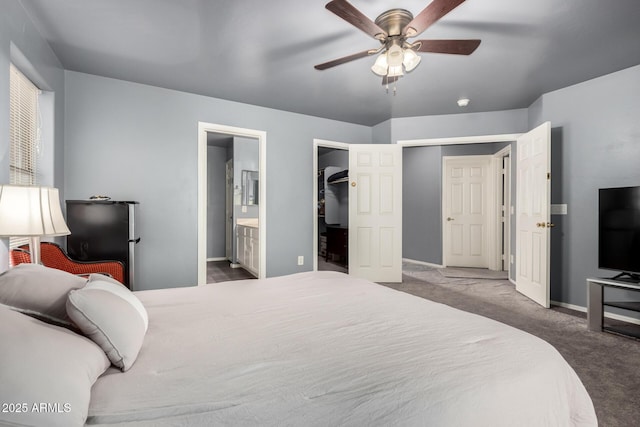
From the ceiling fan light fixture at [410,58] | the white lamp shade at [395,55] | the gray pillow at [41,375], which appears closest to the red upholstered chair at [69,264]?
the gray pillow at [41,375]

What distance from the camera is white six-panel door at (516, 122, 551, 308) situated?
3420mm

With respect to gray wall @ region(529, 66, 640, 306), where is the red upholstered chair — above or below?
below

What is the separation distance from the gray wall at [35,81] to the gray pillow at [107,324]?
4.69 feet

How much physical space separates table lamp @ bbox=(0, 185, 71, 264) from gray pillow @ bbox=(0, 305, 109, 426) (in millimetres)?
942

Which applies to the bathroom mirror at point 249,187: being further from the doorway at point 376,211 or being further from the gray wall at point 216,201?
the doorway at point 376,211

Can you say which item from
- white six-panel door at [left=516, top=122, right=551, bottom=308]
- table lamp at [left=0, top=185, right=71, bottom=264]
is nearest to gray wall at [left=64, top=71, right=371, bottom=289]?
table lamp at [left=0, top=185, right=71, bottom=264]

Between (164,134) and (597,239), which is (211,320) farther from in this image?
(597,239)

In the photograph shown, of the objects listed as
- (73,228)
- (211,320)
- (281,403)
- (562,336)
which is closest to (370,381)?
(281,403)

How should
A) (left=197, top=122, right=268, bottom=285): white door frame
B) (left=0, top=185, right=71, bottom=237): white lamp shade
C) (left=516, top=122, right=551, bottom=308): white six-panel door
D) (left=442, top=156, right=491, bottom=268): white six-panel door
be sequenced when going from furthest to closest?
(left=442, top=156, right=491, bottom=268): white six-panel door, (left=197, top=122, right=268, bottom=285): white door frame, (left=516, top=122, right=551, bottom=308): white six-panel door, (left=0, top=185, right=71, bottom=237): white lamp shade

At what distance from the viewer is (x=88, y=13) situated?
2.20m

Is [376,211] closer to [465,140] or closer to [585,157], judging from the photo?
[465,140]

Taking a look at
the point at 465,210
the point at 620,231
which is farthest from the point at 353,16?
the point at 465,210

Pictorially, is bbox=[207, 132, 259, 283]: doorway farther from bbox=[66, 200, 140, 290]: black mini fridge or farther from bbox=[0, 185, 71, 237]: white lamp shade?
bbox=[0, 185, 71, 237]: white lamp shade

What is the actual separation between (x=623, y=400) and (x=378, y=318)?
1.64 m
